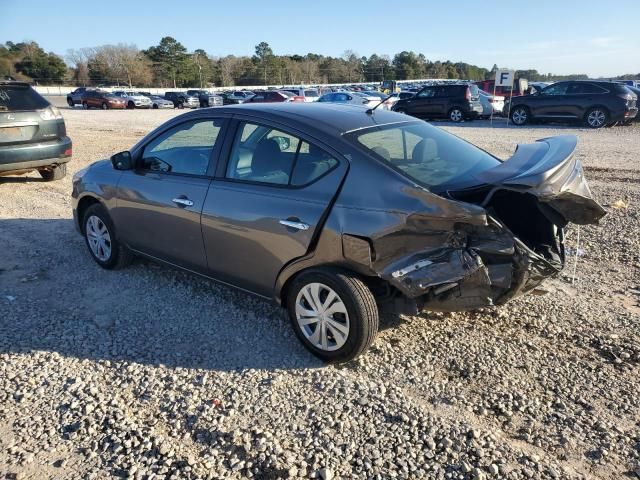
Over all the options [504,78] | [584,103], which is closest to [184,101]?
[504,78]

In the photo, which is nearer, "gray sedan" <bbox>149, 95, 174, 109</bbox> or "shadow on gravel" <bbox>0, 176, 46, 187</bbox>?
"shadow on gravel" <bbox>0, 176, 46, 187</bbox>

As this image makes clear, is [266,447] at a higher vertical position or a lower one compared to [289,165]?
lower

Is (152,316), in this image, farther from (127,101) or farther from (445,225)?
(127,101)

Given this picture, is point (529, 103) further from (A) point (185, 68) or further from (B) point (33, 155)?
(A) point (185, 68)

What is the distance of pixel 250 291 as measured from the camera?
3803 mm

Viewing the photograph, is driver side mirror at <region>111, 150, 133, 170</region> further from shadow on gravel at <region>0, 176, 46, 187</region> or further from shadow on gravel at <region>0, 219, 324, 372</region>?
shadow on gravel at <region>0, 176, 46, 187</region>

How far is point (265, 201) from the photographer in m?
3.52

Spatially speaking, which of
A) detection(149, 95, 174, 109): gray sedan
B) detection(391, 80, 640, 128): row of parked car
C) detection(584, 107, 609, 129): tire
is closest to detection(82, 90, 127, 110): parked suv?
detection(149, 95, 174, 109): gray sedan

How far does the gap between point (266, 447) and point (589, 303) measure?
290cm

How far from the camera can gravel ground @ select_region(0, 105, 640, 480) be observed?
2.56 m

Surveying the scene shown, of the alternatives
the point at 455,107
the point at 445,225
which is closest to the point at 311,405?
the point at 445,225

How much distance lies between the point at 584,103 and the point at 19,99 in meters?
17.3

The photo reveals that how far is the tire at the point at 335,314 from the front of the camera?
10.3ft

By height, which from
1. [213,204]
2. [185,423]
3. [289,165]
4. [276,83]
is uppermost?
[276,83]
